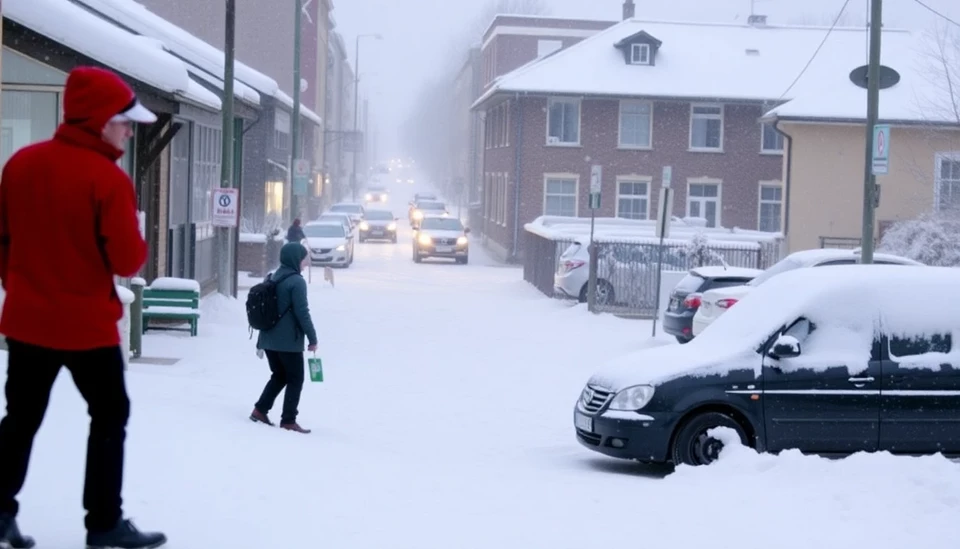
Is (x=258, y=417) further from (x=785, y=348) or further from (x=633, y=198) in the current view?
(x=633, y=198)

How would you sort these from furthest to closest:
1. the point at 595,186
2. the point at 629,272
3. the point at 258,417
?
the point at 629,272, the point at 595,186, the point at 258,417

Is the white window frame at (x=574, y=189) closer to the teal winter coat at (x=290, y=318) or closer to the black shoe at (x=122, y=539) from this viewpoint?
the teal winter coat at (x=290, y=318)

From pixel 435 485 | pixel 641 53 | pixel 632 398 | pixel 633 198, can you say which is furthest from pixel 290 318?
pixel 641 53

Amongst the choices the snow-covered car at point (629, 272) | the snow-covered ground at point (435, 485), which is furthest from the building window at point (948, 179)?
the snow-covered ground at point (435, 485)

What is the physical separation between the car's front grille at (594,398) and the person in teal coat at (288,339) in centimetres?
231

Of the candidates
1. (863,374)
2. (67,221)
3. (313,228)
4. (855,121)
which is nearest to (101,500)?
(67,221)

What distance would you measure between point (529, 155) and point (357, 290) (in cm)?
→ 1667

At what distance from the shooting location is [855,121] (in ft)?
115

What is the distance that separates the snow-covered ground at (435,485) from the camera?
6.57 metres

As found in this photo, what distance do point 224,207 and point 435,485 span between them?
14740 millimetres

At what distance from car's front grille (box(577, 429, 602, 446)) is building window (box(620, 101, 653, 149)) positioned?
3769 centimetres

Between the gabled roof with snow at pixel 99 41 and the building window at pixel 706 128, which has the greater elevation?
the building window at pixel 706 128

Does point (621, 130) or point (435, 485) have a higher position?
point (621, 130)

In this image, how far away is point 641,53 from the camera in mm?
48531
